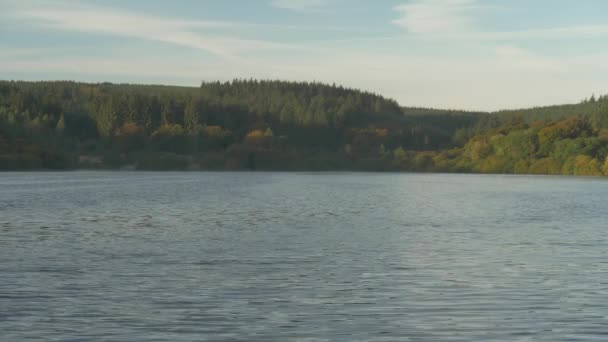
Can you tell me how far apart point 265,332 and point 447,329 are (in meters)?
3.96

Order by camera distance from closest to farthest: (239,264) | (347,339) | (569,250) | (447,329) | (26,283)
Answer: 1. (347,339)
2. (447,329)
3. (26,283)
4. (239,264)
5. (569,250)

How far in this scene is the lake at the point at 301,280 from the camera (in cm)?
1922

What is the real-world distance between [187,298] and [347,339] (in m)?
6.46

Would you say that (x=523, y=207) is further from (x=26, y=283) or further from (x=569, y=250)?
(x=26, y=283)

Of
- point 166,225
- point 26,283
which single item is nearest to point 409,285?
point 26,283

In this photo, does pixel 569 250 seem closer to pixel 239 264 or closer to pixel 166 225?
pixel 239 264

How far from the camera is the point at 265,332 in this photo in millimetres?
18734

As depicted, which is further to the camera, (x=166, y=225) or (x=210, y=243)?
(x=166, y=225)

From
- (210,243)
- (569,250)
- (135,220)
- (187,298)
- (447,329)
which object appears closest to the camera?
(447,329)

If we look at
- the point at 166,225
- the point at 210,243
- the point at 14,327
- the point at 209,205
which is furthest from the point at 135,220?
the point at 14,327

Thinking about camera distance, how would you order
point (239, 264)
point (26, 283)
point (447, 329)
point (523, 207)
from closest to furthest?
point (447, 329) → point (26, 283) → point (239, 264) → point (523, 207)

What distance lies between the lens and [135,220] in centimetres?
5347

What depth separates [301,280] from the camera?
26.9m

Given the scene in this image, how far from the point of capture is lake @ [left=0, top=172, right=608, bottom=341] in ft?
63.1
